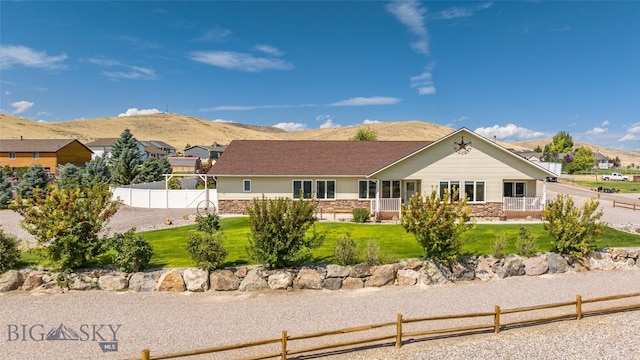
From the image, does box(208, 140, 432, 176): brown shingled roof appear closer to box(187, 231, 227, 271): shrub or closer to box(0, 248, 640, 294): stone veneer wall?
box(0, 248, 640, 294): stone veneer wall

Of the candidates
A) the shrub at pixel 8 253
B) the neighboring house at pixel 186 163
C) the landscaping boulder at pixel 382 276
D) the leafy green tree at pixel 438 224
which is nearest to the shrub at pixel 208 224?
the shrub at pixel 8 253

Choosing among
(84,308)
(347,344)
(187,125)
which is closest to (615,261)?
(347,344)

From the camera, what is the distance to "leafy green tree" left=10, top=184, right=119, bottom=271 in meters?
15.4

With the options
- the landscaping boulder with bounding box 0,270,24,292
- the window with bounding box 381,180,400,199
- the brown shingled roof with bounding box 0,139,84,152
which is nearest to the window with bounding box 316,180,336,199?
the window with bounding box 381,180,400,199

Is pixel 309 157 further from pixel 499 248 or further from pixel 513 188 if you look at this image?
pixel 499 248

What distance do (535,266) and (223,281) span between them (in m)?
13.3

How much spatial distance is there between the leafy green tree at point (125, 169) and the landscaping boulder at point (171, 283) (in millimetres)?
36907

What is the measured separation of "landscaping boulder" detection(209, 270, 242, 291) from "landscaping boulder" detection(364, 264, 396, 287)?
517 cm

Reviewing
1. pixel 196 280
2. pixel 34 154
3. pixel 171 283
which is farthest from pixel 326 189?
pixel 34 154

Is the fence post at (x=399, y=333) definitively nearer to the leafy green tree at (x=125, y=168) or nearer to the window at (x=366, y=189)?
the window at (x=366, y=189)

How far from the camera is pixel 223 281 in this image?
1550 cm

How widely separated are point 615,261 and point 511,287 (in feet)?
21.5

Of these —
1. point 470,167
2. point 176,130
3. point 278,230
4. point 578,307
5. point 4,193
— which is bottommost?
point 578,307

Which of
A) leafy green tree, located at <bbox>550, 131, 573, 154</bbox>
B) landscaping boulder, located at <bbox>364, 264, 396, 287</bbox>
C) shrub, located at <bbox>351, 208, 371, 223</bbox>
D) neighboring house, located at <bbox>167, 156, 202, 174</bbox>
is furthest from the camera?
leafy green tree, located at <bbox>550, 131, 573, 154</bbox>
